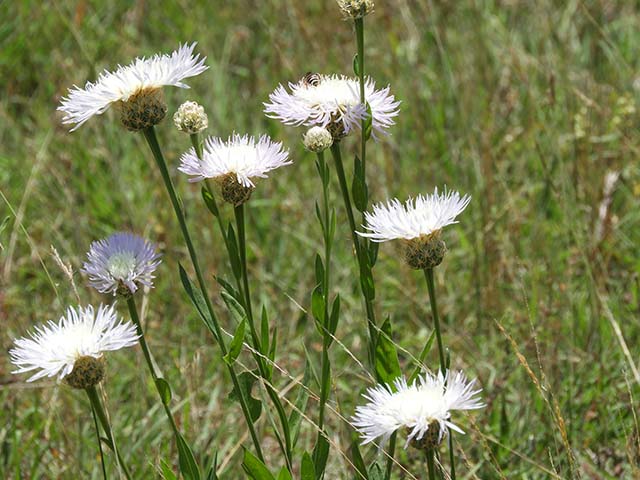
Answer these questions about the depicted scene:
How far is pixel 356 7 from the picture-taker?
1155 millimetres

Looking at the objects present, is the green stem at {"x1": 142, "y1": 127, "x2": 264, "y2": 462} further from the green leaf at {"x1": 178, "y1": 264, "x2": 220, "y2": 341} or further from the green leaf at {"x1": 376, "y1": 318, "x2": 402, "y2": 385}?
the green leaf at {"x1": 376, "y1": 318, "x2": 402, "y2": 385}

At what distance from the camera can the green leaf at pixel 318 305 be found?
1.21 meters

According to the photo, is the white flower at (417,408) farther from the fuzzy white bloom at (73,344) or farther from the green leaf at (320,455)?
the fuzzy white bloom at (73,344)

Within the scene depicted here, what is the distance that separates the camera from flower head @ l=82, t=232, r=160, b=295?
1.20 meters

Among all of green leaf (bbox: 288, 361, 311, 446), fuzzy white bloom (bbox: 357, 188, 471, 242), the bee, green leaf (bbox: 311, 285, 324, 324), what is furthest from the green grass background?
the bee

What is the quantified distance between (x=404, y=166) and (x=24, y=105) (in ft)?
4.00

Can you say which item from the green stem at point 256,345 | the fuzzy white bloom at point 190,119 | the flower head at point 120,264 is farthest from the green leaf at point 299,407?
the fuzzy white bloom at point 190,119

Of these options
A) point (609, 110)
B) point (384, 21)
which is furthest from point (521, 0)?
point (609, 110)

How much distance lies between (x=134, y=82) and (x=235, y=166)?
156 mm

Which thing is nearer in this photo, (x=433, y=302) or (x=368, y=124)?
(x=433, y=302)

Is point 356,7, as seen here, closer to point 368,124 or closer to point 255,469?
point 368,124

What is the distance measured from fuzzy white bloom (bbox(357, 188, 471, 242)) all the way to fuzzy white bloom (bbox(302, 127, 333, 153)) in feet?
0.34

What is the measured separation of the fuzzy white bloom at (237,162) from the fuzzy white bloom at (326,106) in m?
0.05

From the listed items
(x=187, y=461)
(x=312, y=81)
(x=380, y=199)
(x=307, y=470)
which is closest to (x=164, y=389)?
(x=187, y=461)
